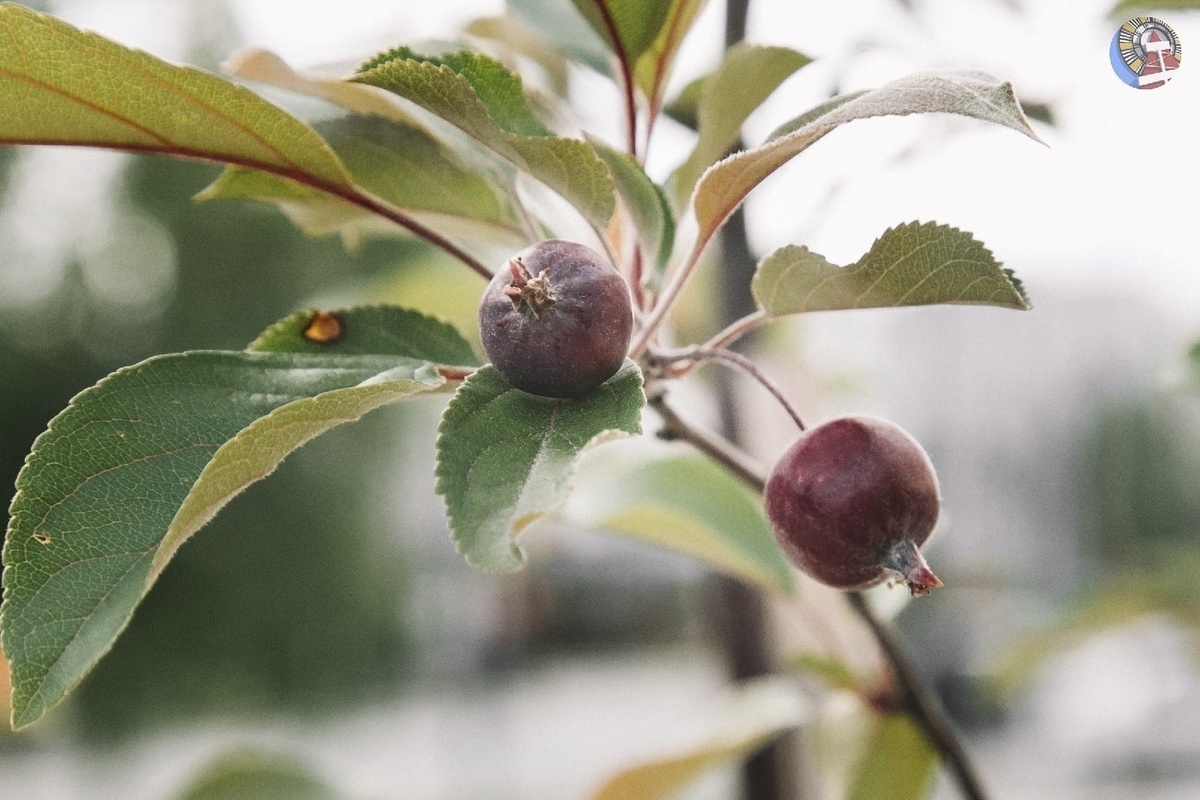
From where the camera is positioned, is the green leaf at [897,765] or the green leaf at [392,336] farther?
the green leaf at [897,765]

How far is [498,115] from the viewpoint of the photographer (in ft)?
1.48

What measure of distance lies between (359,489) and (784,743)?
4.47 m

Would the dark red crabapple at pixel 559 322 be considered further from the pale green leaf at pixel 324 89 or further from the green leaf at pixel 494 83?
the pale green leaf at pixel 324 89

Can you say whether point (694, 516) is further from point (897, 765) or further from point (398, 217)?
point (398, 217)

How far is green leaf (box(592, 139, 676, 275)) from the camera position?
0.45 meters

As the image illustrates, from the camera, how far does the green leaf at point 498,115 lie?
374 millimetres

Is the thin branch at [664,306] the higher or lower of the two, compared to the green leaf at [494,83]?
lower

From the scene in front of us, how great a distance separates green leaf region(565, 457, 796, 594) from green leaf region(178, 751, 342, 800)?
0.37m

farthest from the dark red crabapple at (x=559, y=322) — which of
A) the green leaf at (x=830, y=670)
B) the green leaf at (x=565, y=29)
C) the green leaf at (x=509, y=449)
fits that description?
the green leaf at (x=830, y=670)

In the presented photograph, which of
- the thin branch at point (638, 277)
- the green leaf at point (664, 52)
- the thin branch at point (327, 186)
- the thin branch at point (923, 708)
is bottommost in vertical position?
the thin branch at point (923, 708)

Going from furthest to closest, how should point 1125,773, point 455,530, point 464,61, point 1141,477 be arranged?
point 1141,477 < point 1125,773 < point 464,61 < point 455,530

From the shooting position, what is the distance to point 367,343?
0.50 meters

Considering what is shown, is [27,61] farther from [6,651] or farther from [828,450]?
[828,450]

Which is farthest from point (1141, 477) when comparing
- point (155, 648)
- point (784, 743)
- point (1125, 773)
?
point (784, 743)
